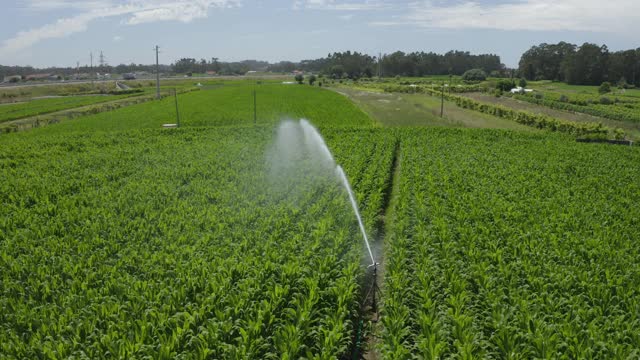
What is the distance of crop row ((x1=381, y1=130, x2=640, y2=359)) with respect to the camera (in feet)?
32.1

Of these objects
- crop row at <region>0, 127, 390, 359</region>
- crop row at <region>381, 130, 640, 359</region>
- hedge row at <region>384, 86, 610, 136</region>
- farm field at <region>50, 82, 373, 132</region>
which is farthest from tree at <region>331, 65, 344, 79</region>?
crop row at <region>0, 127, 390, 359</region>

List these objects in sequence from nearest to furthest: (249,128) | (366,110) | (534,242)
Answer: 1. (534,242)
2. (249,128)
3. (366,110)

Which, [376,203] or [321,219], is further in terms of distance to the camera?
[376,203]

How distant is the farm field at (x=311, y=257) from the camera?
9.83m

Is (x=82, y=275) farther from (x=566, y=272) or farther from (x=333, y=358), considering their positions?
(x=566, y=272)

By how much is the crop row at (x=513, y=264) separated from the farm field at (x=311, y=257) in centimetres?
7

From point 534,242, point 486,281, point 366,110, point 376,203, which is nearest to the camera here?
point 486,281

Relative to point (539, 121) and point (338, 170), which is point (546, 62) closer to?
point (539, 121)

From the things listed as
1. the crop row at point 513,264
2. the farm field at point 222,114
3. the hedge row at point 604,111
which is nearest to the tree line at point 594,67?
the hedge row at point 604,111

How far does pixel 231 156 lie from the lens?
3034 cm

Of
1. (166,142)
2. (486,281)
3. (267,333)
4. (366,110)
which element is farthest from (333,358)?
(366,110)

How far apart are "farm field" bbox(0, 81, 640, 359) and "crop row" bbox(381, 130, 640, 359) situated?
73mm

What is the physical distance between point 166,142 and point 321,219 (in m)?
23.9

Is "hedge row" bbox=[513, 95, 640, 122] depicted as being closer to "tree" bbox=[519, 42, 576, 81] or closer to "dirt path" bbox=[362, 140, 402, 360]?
"dirt path" bbox=[362, 140, 402, 360]
